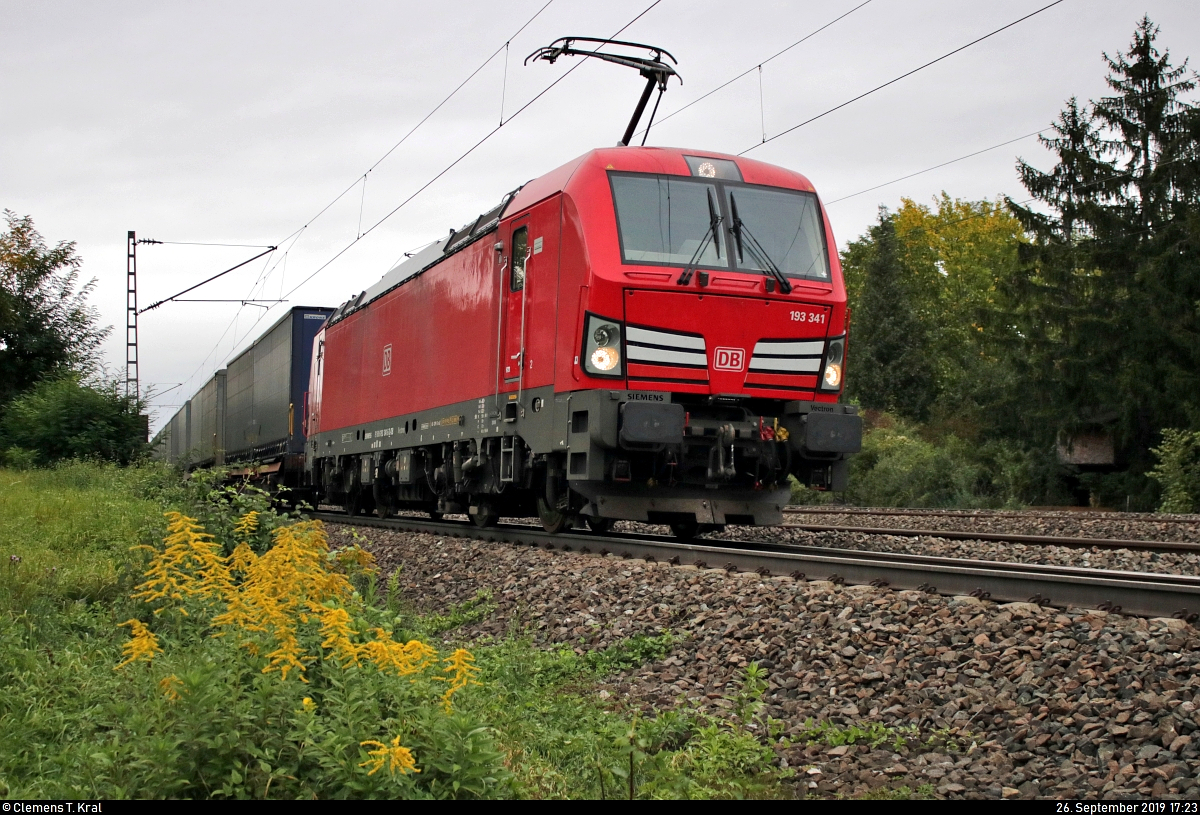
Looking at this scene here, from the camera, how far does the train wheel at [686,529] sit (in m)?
11.6

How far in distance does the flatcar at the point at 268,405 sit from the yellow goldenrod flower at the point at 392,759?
47.1 feet

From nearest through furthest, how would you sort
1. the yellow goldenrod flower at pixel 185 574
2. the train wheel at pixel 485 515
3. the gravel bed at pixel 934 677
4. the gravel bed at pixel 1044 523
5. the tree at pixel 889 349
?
1. the gravel bed at pixel 934 677
2. the yellow goldenrod flower at pixel 185 574
3. the gravel bed at pixel 1044 523
4. the train wheel at pixel 485 515
5. the tree at pixel 889 349

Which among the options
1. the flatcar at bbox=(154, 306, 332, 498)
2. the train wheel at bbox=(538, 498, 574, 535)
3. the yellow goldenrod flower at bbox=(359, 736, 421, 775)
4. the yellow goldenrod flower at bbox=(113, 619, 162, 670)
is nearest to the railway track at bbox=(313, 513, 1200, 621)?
the train wheel at bbox=(538, 498, 574, 535)

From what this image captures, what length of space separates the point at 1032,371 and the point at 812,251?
17.7 metres

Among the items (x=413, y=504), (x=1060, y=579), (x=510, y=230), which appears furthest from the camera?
(x=413, y=504)

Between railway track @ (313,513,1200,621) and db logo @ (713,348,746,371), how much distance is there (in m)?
1.68

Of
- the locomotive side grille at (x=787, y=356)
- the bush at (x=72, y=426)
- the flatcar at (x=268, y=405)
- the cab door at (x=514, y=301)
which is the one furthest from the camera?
the bush at (x=72, y=426)

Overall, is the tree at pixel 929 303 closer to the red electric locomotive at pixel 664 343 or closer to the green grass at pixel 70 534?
the red electric locomotive at pixel 664 343

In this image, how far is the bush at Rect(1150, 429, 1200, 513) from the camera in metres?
19.2

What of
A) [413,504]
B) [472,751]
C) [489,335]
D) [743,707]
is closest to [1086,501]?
[413,504]

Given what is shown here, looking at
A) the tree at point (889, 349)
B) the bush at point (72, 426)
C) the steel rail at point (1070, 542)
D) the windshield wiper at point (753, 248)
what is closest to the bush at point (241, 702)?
the windshield wiper at point (753, 248)

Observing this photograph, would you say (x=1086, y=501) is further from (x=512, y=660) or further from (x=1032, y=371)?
(x=512, y=660)

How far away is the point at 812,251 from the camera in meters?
10.6

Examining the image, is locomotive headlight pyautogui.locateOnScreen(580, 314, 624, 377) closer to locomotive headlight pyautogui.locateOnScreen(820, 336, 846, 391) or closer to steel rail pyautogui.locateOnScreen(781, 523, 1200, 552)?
locomotive headlight pyautogui.locateOnScreen(820, 336, 846, 391)
